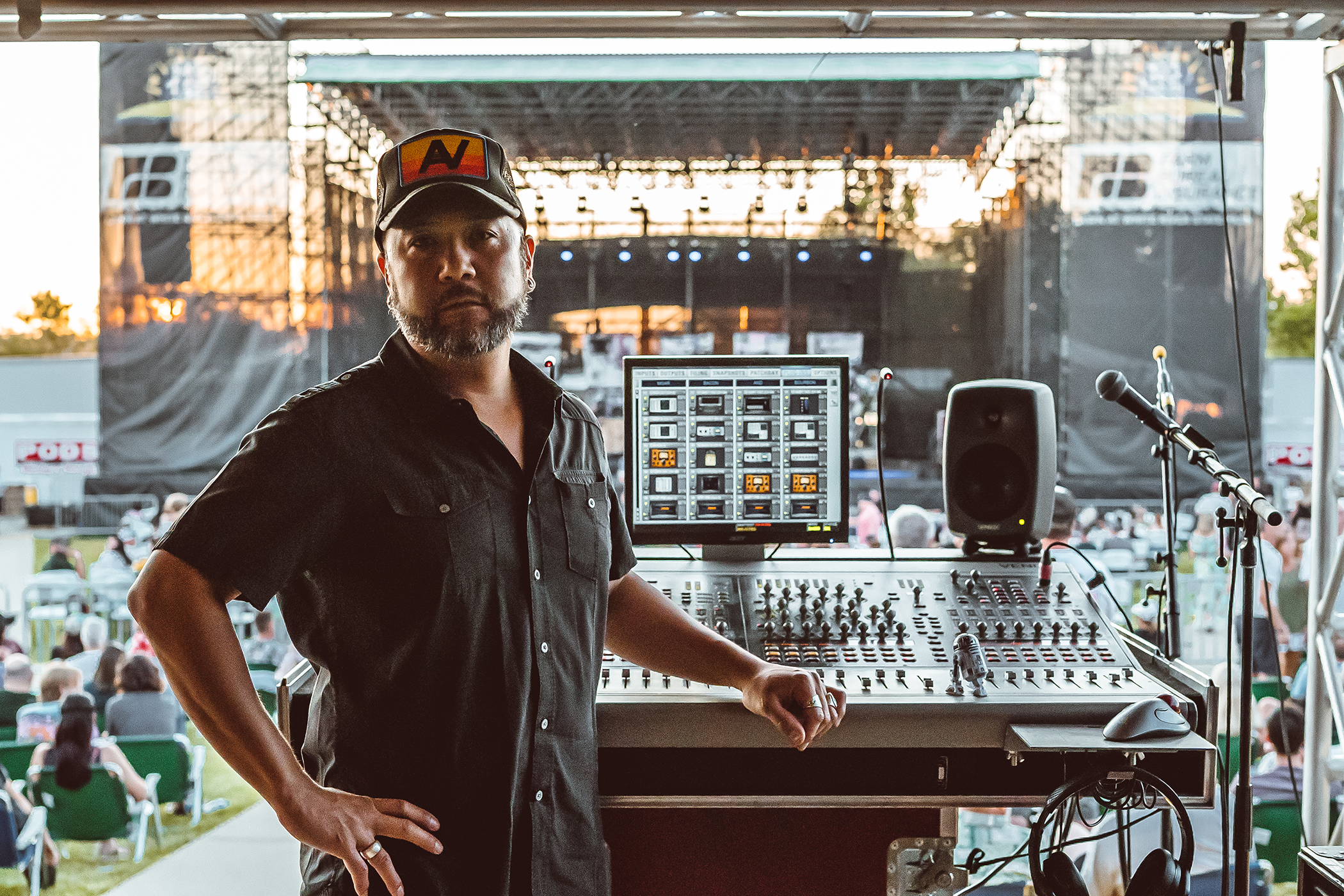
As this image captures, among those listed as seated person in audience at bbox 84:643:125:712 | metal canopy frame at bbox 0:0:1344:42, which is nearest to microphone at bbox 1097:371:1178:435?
metal canopy frame at bbox 0:0:1344:42

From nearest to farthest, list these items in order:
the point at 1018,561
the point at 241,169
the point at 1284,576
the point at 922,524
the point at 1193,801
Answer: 1. the point at 1193,801
2. the point at 1018,561
3. the point at 922,524
4. the point at 1284,576
5. the point at 241,169

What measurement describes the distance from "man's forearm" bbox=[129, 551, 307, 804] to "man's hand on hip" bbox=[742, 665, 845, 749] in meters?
0.62

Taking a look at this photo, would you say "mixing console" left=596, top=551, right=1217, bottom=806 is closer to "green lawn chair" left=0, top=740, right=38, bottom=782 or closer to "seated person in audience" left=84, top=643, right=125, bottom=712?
"green lawn chair" left=0, top=740, right=38, bottom=782

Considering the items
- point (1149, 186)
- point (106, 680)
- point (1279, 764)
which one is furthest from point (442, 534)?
point (1149, 186)

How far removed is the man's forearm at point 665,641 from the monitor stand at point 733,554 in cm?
49

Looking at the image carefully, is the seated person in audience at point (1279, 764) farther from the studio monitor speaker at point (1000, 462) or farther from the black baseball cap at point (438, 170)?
the black baseball cap at point (438, 170)

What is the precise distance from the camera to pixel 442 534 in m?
1.15

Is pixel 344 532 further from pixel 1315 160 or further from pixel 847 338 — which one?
pixel 847 338

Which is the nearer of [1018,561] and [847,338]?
[1018,561]

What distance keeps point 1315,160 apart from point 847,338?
6353mm

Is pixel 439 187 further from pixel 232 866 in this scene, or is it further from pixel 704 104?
pixel 704 104

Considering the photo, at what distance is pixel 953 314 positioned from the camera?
8.73 metres

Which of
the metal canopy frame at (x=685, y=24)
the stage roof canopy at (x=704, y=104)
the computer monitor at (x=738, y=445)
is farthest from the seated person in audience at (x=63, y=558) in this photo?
the computer monitor at (x=738, y=445)

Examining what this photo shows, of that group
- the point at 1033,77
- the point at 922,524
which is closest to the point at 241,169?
the point at 922,524
